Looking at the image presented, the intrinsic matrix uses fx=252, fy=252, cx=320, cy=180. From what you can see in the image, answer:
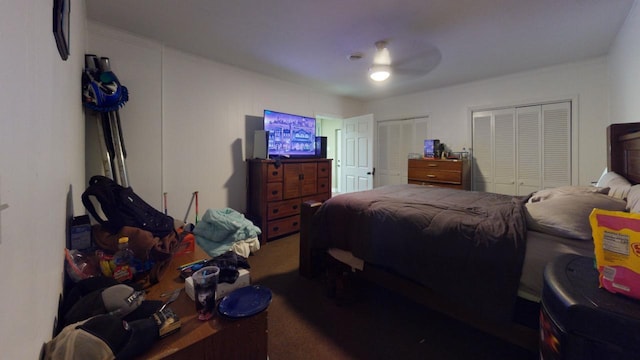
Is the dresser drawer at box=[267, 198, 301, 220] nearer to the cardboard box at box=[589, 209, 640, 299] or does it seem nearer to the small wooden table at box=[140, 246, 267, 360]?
the small wooden table at box=[140, 246, 267, 360]

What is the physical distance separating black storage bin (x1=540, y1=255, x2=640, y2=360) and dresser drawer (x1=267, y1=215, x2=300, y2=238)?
9.79 feet

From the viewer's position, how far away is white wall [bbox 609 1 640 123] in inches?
79.4

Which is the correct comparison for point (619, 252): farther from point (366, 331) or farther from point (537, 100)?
point (537, 100)

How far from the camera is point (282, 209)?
11.7 ft

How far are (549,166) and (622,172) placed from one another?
1.65 meters

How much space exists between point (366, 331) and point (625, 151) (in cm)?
248

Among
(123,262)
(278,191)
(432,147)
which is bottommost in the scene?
(123,262)

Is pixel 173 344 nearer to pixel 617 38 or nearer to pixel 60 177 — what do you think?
pixel 60 177

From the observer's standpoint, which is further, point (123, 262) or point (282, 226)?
point (282, 226)

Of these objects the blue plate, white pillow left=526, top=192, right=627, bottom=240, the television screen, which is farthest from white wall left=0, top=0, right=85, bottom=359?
the television screen

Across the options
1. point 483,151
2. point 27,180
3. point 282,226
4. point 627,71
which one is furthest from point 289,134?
point 627,71

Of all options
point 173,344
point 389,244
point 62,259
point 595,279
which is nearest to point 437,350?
point 389,244

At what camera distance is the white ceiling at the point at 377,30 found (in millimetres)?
2064

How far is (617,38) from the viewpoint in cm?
251
